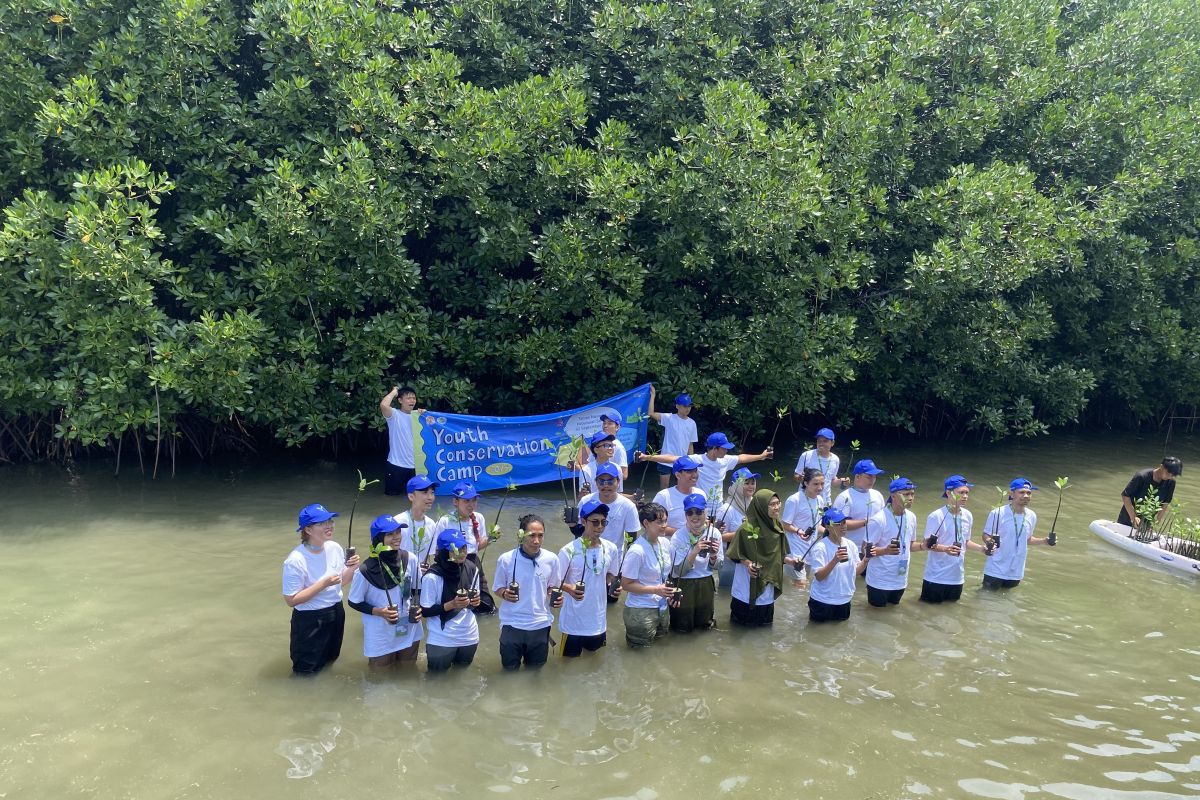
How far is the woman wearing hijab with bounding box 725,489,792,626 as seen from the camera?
8.53 metres

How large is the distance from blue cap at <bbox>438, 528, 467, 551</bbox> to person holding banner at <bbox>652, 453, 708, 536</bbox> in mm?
2217

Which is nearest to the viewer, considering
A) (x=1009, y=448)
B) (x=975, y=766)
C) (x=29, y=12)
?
(x=975, y=766)

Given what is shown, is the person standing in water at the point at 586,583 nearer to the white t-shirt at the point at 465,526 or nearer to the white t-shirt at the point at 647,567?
the white t-shirt at the point at 647,567

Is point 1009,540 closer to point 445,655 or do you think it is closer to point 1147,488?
point 1147,488

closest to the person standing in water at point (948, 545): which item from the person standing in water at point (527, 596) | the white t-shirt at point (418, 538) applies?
the person standing in water at point (527, 596)

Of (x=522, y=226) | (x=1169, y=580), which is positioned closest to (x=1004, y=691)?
(x=1169, y=580)

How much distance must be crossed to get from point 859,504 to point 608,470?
282 centimetres

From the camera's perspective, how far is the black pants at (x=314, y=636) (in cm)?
732

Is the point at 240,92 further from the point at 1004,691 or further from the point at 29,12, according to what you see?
the point at 1004,691

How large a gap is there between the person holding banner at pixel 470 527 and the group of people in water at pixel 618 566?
16 millimetres

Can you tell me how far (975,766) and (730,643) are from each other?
2557mm

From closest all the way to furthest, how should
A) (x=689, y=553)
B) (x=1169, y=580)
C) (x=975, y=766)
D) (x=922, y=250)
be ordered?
(x=975, y=766) < (x=689, y=553) < (x=1169, y=580) < (x=922, y=250)

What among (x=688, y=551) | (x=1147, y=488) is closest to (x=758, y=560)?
(x=688, y=551)

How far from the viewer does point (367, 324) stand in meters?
13.0
